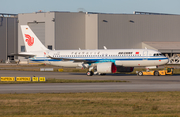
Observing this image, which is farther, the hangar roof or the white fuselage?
the hangar roof

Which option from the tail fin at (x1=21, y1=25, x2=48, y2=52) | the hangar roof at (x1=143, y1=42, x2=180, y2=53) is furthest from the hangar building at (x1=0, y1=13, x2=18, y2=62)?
the tail fin at (x1=21, y1=25, x2=48, y2=52)

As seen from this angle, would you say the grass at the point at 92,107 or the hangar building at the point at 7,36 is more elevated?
the hangar building at the point at 7,36

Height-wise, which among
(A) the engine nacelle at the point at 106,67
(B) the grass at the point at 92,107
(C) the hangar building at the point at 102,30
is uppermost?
(C) the hangar building at the point at 102,30

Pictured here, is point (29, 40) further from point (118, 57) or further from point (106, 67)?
point (118, 57)

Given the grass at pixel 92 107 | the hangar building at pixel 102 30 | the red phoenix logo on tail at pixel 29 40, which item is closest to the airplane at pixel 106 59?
the red phoenix logo on tail at pixel 29 40

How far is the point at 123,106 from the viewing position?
17469 mm

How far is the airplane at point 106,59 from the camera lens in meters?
47.9

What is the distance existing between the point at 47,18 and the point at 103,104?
282 ft

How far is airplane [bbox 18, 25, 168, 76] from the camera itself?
4794 centimetres

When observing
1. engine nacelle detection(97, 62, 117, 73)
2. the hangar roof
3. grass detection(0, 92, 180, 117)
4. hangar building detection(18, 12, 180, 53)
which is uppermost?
hangar building detection(18, 12, 180, 53)

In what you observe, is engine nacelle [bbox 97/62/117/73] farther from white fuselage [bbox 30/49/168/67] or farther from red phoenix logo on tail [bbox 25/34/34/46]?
red phoenix logo on tail [bbox 25/34/34/46]

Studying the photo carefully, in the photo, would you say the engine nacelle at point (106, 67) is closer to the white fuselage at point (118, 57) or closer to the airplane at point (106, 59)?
the airplane at point (106, 59)

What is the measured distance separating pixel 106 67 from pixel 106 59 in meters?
3.57

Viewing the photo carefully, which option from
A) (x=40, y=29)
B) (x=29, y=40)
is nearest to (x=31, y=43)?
(x=29, y=40)
